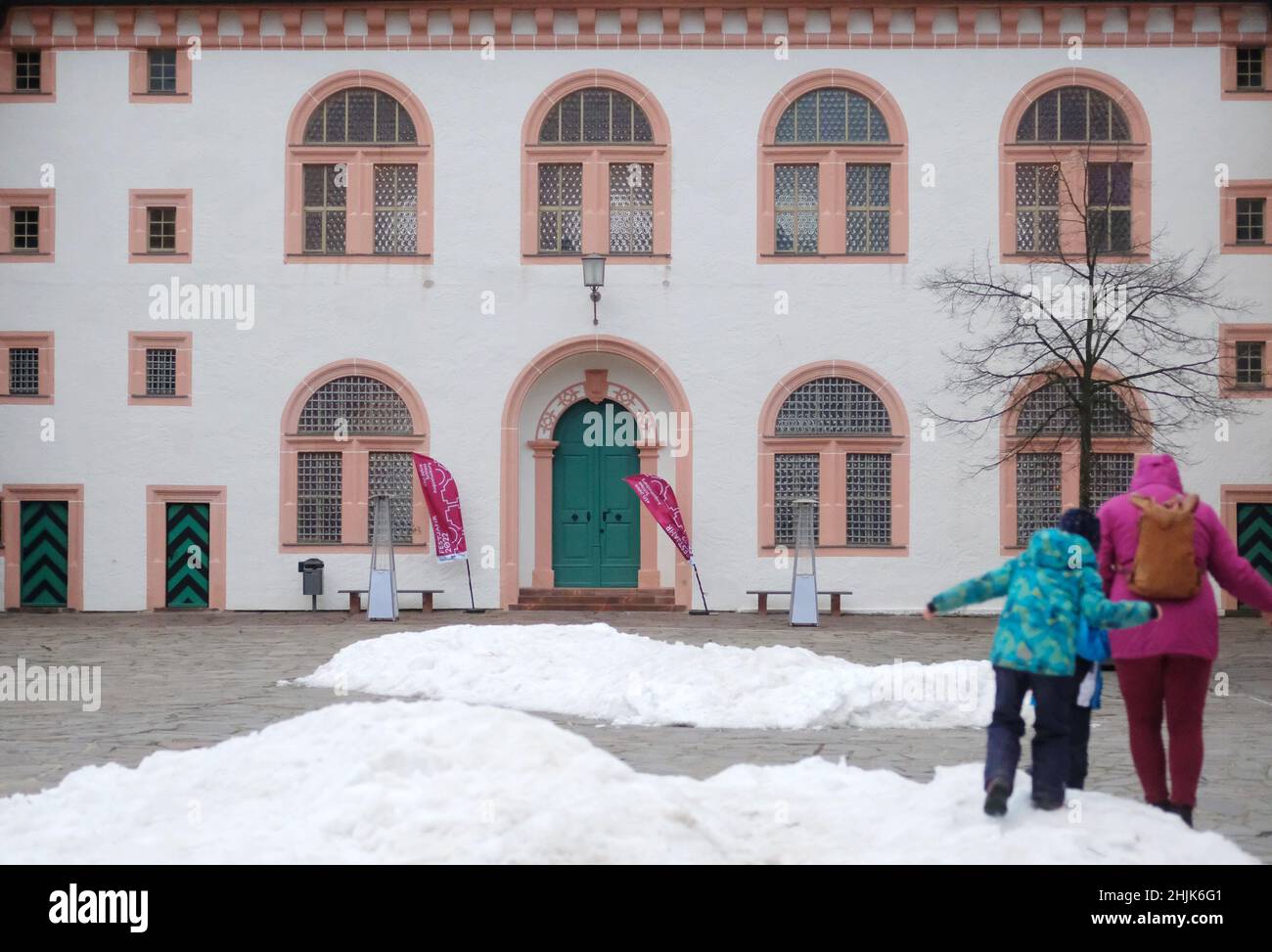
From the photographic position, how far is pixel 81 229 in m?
25.4

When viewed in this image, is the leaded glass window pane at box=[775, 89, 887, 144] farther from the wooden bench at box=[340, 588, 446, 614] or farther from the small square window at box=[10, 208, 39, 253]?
the small square window at box=[10, 208, 39, 253]

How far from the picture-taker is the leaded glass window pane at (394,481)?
25297 mm

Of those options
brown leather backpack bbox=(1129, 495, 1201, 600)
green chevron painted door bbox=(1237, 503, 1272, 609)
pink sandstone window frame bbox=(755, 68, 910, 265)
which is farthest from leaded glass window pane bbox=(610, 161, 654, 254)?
brown leather backpack bbox=(1129, 495, 1201, 600)

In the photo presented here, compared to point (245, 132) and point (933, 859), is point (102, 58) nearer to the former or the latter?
point (245, 132)

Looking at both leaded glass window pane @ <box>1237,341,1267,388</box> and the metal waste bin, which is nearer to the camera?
the metal waste bin

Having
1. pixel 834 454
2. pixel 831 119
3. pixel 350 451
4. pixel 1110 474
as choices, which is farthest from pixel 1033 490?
pixel 350 451

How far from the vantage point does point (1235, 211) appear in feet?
81.9

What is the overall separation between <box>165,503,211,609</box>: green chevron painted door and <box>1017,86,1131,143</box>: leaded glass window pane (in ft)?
47.3

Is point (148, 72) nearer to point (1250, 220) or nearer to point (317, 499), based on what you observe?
point (317, 499)

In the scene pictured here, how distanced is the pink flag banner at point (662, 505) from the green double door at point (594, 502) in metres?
1.60

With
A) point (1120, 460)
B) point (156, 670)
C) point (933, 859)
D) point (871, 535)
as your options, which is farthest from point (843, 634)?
point (933, 859)

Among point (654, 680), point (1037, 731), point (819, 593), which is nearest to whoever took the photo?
point (1037, 731)

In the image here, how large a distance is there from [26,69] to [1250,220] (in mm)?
19771

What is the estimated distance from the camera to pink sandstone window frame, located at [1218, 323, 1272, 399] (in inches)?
975
